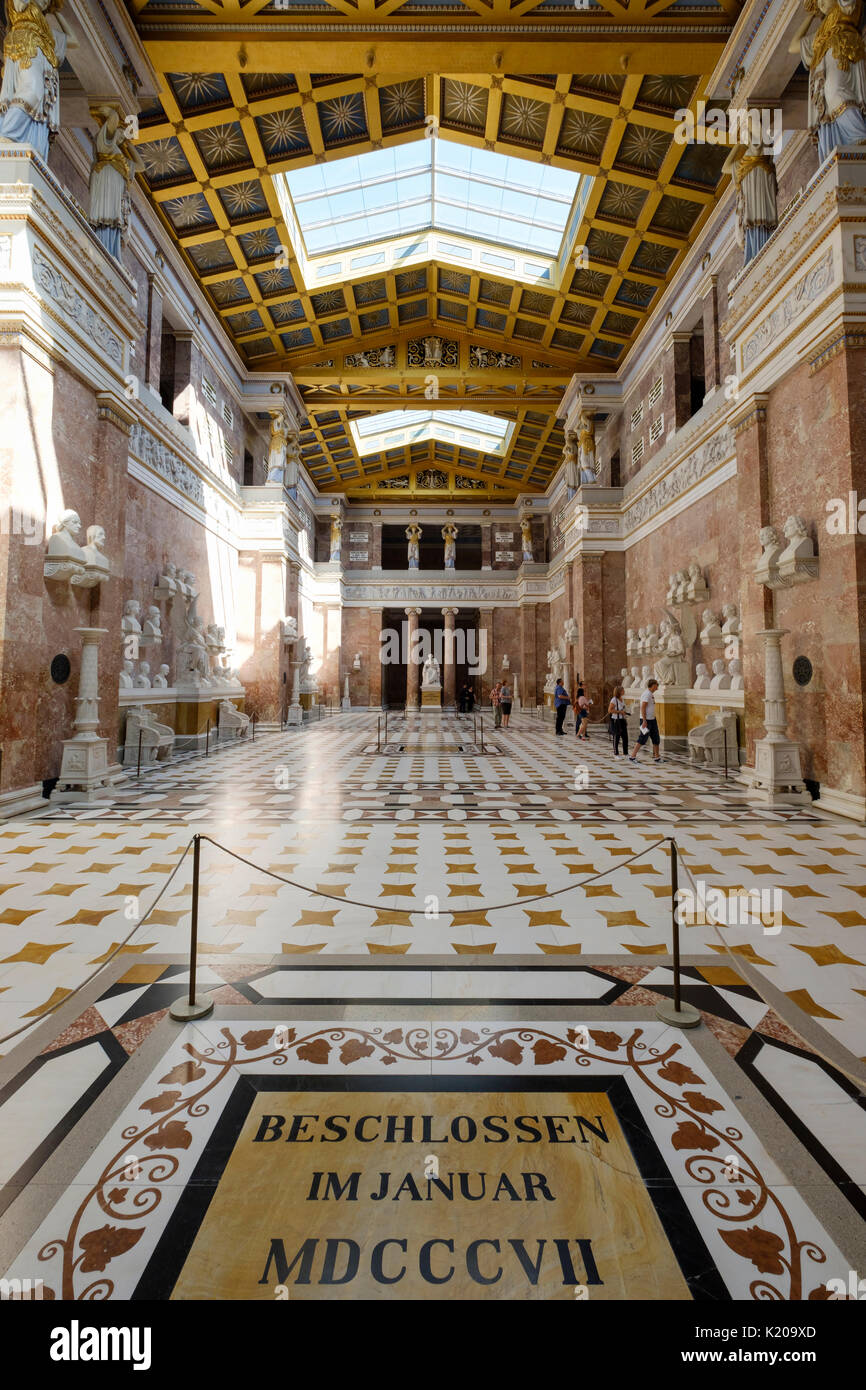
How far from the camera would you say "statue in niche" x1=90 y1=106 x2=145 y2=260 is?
855 centimetres

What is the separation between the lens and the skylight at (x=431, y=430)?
24938mm

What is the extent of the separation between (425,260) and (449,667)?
693 inches

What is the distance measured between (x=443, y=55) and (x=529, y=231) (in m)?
5.85

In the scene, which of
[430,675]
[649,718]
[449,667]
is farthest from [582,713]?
[449,667]

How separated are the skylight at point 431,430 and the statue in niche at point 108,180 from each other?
16033mm

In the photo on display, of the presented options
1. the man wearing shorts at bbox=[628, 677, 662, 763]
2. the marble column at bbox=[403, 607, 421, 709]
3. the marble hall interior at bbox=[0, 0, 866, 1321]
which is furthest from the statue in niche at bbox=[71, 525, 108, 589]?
the marble column at bbox=[403, 607, 421, 709]

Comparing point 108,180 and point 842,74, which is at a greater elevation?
point 108,180

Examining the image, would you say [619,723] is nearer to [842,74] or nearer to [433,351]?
[842,74]

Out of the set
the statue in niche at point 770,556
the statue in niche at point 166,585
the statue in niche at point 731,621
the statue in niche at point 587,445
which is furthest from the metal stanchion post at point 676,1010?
the statue in niche at point 587,445

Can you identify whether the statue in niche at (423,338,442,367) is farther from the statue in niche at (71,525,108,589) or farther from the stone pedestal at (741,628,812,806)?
the stone pedestal at (741,628,812,806)

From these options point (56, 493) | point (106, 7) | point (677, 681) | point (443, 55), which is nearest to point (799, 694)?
point (677, 681)

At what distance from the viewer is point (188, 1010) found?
8.94 ft

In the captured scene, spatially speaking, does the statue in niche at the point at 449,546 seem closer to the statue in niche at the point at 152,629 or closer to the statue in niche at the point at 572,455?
the statue in niche at the point at 572,455

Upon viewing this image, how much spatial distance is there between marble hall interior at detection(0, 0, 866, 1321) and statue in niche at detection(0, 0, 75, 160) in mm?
60
